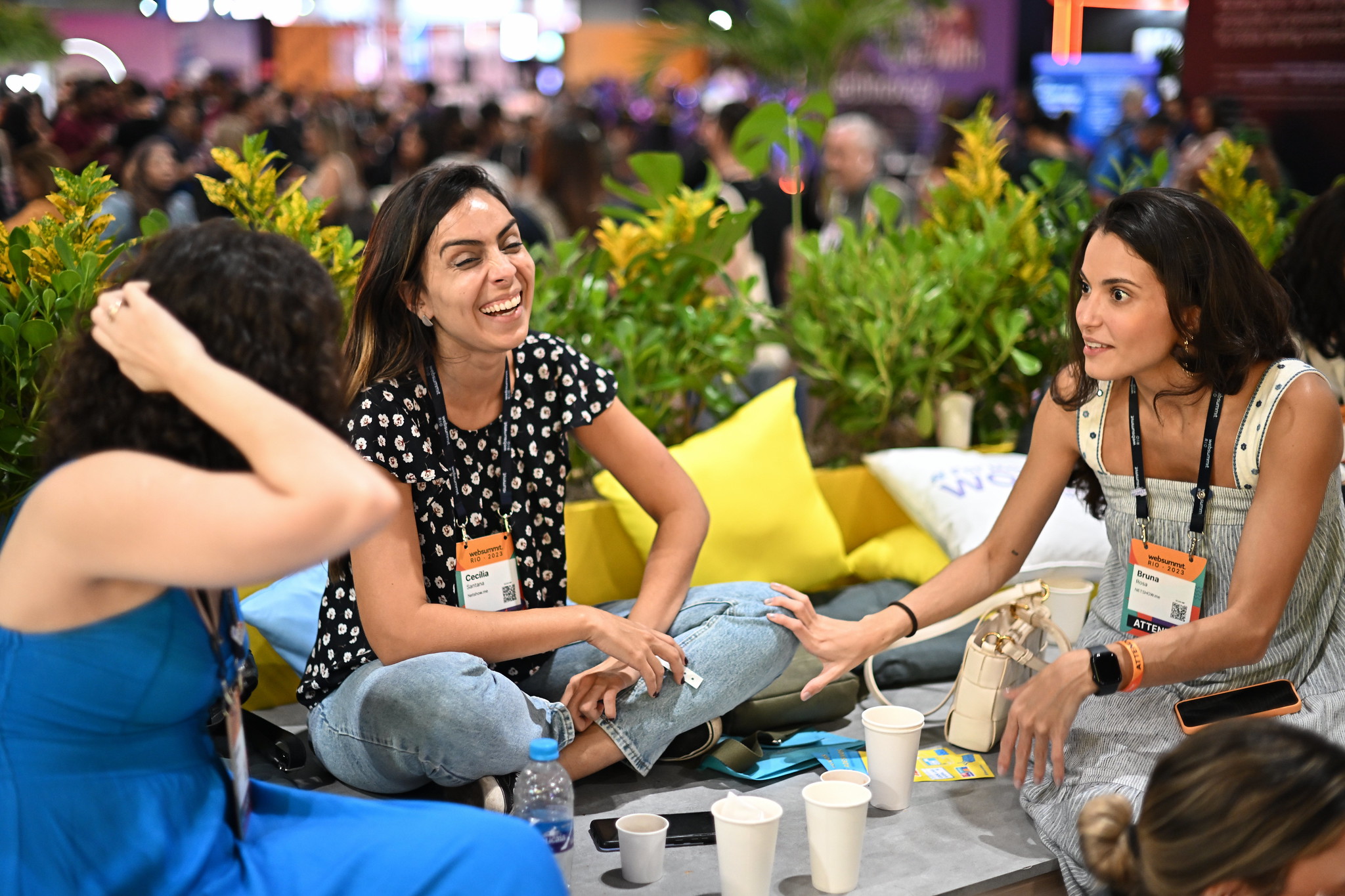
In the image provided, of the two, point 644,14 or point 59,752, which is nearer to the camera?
point 59,752

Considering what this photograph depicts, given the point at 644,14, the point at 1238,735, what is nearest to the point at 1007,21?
the point at 644,14

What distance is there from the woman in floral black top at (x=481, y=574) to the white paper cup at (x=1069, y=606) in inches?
29.8

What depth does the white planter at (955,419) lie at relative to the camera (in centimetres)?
341

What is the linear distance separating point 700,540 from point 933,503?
81cm

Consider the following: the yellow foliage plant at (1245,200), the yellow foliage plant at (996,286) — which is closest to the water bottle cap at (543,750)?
the yellow foliage plant at (996,286)

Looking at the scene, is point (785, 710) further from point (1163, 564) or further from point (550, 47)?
point (550, 47)

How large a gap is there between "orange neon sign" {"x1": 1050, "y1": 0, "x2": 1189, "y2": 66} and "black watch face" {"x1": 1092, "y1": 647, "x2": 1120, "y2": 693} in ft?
28.9

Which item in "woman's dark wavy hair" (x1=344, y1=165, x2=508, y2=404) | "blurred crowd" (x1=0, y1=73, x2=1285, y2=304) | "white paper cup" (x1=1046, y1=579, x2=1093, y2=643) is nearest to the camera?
"woman's dark wavy hair" (x1=344, y1=165, x2=508, y2=404)

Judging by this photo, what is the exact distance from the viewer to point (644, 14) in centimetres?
1858

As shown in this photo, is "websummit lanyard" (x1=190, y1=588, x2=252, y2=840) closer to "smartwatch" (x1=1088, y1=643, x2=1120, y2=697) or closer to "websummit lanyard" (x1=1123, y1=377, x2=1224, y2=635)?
"smartwatch" (x1=1088, y1=643, x2=1120, y2=697)

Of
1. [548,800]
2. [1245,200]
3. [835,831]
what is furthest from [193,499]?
[1245,200]

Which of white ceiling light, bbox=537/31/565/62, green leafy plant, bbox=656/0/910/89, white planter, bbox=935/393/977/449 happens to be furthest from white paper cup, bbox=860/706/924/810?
white ceiling light, bbox=537/31/565/62

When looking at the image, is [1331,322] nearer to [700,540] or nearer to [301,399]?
[700,540]

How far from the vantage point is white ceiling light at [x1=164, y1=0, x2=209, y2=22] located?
758 inches
